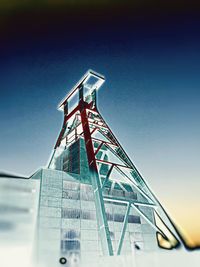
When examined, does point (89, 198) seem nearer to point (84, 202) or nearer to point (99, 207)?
point (84, 202)

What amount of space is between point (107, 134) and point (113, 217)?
6839 mm

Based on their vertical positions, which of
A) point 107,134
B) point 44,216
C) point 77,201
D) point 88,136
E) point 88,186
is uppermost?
point 107,134

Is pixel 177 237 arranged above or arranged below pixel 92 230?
below

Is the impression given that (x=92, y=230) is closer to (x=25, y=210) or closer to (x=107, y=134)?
(x=25, y=210)

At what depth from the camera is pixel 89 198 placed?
18500 mm

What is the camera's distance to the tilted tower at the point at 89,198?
1450cm

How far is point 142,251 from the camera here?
19078 mm

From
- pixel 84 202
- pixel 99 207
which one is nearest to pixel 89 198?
pixel 84 202

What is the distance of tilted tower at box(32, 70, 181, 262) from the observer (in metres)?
14.5

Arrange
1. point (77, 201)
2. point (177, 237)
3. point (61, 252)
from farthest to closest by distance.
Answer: point (77, 201) → point (61, 252) → point (177, 237)

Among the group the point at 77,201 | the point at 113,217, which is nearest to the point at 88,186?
the point at 77,201

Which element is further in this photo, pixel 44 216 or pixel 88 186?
pixel 88 186

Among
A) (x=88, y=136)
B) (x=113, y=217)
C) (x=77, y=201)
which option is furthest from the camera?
(x=113, y=217)

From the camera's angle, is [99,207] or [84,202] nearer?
[99,207]
